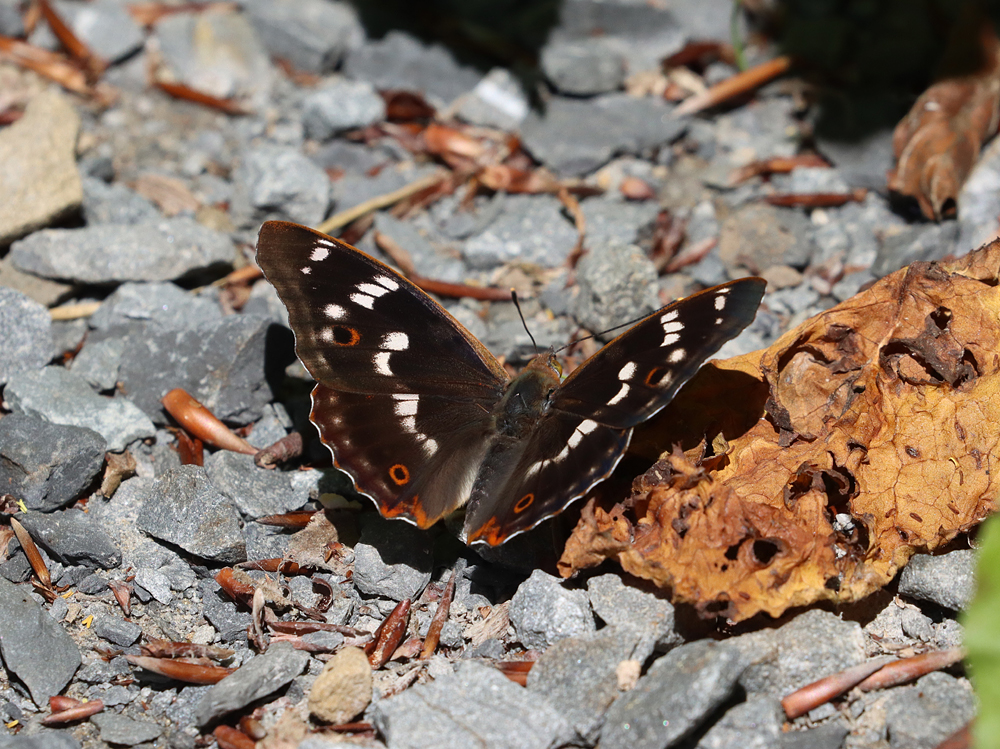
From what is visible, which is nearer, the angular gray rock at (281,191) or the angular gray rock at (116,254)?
the angular gray rock at (116,254)

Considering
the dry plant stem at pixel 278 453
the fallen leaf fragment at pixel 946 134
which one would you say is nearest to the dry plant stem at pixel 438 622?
the dry plant stem at pixel 278 453

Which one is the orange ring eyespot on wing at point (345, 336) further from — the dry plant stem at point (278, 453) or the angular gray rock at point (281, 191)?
the angular gray rock at point (281, 191)

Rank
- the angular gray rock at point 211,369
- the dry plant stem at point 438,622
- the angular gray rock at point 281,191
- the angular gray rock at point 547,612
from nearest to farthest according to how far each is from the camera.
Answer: the angular gray rock at point 547,612, the dry plant stem at point 438,622, the angular gray rock at point 211,369, the angular gray rock at point 281,191

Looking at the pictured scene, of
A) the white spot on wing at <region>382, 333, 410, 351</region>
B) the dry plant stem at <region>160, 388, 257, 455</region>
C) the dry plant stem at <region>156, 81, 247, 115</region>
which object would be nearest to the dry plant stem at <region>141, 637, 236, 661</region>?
the dry plant stem at <region>160, 388, 257, 455</region>

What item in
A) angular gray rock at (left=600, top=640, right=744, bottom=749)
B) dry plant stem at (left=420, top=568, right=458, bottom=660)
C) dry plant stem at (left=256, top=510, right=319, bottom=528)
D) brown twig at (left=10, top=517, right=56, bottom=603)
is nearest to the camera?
angular gray rock at (left=600, top=640, right=744, bottom=749)

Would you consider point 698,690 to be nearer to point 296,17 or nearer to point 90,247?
point 90,247

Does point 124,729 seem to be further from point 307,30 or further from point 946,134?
point 946,134

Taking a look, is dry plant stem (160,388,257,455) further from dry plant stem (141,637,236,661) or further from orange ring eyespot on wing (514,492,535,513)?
orange ring eyespot on wing (514,492,535,513)

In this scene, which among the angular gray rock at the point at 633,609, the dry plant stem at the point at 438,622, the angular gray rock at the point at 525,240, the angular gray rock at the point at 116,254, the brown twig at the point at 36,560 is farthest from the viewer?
the angular gray rock at the point at 525,240
